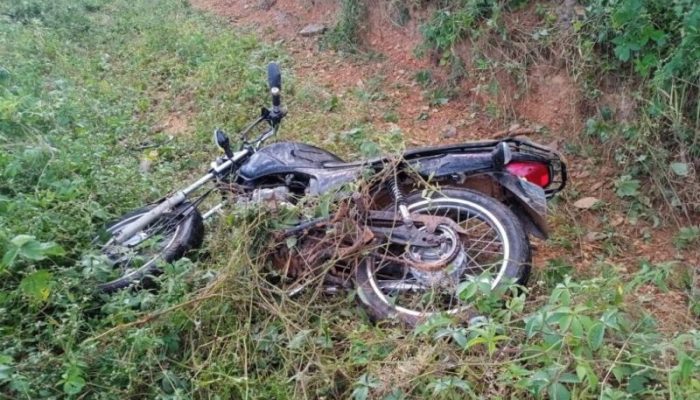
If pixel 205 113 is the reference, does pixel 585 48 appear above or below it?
above

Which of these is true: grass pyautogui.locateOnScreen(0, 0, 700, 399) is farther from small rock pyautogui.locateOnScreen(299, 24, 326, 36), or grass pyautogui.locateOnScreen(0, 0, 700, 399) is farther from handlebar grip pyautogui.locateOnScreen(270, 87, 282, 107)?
small rock pyautogui.locateOnScreen(299, 24, 326, 36)

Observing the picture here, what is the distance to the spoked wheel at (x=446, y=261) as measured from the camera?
2738mm

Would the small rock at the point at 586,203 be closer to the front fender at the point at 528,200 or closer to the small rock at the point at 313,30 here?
the front fender at the point at 528,200

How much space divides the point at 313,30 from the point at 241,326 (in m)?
4.85

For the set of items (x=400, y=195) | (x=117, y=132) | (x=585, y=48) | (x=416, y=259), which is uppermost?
(x=585, y=48)

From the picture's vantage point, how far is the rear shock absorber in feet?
9.62

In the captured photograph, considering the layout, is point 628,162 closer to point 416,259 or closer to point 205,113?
point 416,259

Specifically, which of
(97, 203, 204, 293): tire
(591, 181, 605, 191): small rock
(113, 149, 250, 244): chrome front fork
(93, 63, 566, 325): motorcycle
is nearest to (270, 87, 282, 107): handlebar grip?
(93, 63, 566, 325): motorcycle

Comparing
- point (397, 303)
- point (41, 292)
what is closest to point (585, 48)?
point (397, 303)

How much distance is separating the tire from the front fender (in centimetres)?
162

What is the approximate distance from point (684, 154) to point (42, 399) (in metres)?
3.55

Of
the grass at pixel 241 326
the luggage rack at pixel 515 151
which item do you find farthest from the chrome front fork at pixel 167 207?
the luggage rack at pixel 515 151

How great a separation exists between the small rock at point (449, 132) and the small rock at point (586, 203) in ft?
4.29

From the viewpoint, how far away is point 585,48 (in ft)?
13.4
